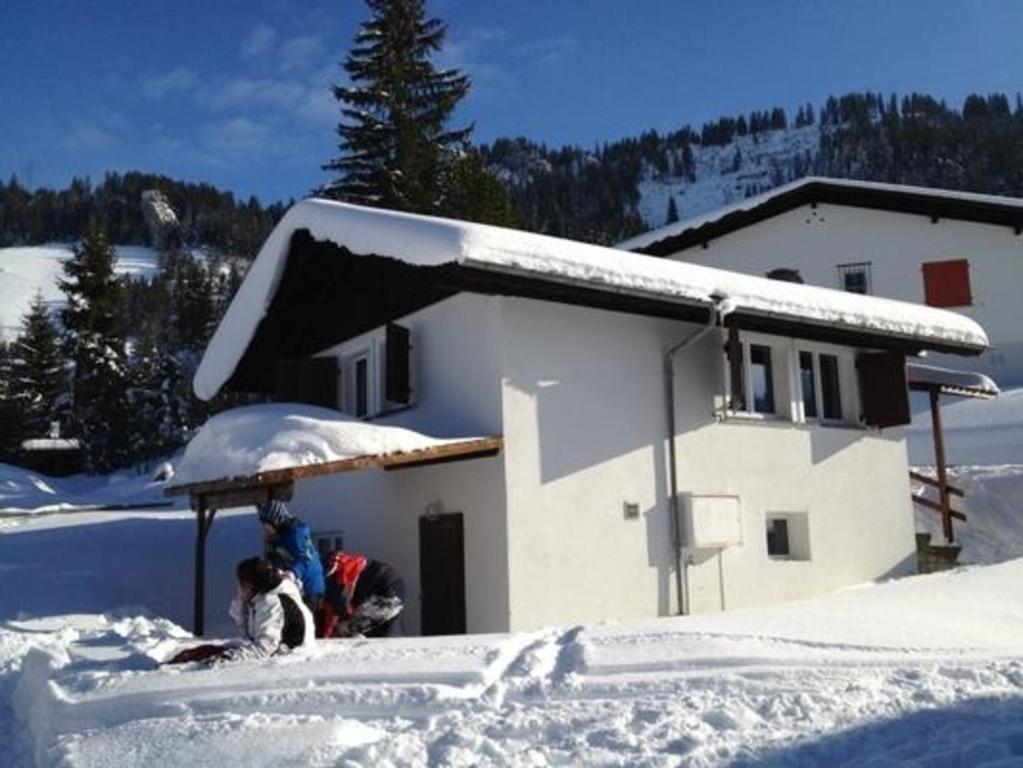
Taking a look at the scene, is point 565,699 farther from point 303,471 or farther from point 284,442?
point 284,442

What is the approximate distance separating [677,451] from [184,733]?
7.23 meters

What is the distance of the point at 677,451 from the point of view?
12.0 metres

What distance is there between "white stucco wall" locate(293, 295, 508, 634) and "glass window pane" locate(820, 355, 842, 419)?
557cm

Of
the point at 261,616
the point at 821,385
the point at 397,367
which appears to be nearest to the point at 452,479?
the point at 397,367

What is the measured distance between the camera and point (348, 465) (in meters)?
9.69

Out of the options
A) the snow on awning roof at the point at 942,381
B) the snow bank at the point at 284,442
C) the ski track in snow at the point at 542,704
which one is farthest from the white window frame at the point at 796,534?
the ski track in snow at the point at 542,704

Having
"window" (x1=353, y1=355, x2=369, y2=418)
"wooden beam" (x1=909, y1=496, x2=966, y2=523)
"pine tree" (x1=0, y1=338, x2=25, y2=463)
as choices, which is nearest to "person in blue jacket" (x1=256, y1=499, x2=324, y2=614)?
"window" (x1=353, y1=355, x2=369, y2=418)

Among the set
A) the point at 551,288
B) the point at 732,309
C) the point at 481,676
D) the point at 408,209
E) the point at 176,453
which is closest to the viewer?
the point at 481,676

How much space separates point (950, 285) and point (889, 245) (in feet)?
6.35

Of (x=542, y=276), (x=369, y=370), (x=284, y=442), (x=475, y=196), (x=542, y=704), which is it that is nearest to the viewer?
(x=542, y=704)

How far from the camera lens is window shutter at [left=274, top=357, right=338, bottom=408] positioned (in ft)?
46.0

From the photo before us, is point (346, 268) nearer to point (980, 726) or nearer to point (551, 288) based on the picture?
point (551, 288)

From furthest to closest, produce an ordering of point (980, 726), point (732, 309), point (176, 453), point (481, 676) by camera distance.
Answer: point (176, 453)
point (732, 309)
point (481, 676)
point (980, 726)

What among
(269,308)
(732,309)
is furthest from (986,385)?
(269,308)
